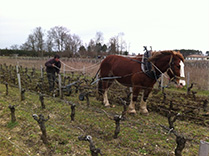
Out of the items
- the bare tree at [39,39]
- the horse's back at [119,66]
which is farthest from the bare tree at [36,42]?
the horse's back at [119,66]

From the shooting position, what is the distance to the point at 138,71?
414 cm

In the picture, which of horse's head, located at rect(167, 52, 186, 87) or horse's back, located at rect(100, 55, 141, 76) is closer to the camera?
horse's head, located at rect(167, 52, 186, 87)

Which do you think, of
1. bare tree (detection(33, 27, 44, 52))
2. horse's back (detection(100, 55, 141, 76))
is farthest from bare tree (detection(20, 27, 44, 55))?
horse's back (detection(100, 55, 141, 76))

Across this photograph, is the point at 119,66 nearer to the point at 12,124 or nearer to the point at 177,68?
the point at 177,68

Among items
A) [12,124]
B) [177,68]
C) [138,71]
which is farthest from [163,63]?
[12,124]

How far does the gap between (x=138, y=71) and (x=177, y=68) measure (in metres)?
1.03

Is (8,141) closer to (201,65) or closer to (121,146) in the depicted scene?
(121,146)

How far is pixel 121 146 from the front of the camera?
2.96 metres

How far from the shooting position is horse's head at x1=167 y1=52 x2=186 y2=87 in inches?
132

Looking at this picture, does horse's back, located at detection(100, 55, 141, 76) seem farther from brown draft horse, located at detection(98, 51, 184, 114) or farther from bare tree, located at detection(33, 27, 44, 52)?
A: bare tree, located at detection(33, 27, 44, 52)

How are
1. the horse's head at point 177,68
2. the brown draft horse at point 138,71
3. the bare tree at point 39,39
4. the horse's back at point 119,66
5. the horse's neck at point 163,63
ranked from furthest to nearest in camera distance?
the bare tree at point 39,39, the horse's back at point 119,66, the horse's neck at point 163,63, the brown draft horse at point 138,71, the horse's head at point 177,68

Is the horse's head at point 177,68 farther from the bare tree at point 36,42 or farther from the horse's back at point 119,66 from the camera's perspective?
Result: the bare tree at point 36,42

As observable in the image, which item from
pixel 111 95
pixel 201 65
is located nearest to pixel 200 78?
pixel 201 65

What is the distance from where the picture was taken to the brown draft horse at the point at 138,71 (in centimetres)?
351
